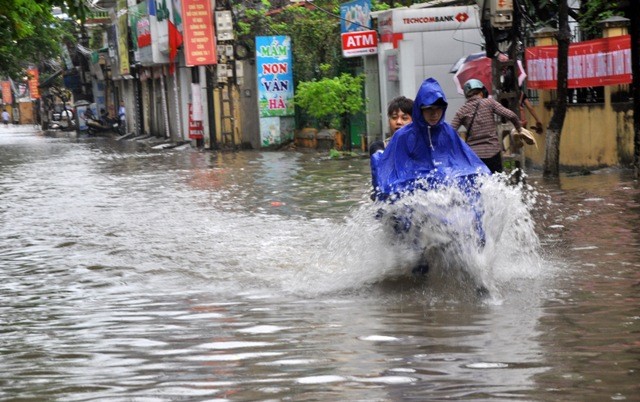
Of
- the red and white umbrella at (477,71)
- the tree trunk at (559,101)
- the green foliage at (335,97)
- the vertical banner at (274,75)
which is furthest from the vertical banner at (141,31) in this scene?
the tree trunk at (559,101)

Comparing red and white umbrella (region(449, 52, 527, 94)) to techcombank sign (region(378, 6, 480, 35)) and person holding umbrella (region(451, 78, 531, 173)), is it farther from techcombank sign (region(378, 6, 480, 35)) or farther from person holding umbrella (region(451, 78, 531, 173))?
person holding umbrella (region(451, 78, 531, 173))

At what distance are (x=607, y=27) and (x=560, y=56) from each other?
97 cm

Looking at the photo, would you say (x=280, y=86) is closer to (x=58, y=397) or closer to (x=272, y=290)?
(x=272, y=290)

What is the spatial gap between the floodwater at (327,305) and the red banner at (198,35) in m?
20.9

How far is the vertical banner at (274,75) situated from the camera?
35.1m

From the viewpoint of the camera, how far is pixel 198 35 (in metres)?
36.5

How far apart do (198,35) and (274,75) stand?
288 centimetres

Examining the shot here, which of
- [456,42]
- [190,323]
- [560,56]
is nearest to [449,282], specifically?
[190,323]

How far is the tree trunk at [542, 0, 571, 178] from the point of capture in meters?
18.2

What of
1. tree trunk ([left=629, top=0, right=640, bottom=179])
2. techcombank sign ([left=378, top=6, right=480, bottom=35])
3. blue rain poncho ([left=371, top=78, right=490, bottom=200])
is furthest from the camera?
techcombank sign ([left=378, top=6, right=480, bottom=35])

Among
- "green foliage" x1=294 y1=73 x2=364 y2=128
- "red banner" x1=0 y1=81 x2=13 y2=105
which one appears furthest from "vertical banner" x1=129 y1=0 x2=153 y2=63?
"red banner" x1=0 y1=81 x2=13 y2=105

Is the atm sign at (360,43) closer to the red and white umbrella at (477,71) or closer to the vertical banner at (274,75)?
the vertical banner at (274,75)

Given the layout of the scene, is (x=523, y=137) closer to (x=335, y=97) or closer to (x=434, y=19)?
(x=434, y=19)

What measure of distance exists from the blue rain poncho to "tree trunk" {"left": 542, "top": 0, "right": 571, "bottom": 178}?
31.9 ft
